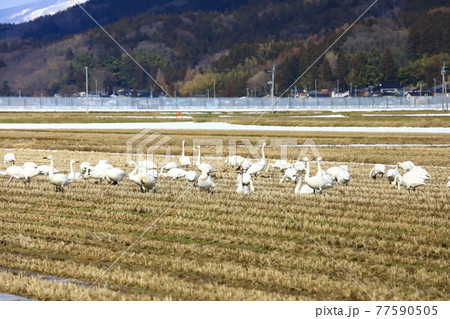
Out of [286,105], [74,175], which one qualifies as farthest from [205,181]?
[286,105]

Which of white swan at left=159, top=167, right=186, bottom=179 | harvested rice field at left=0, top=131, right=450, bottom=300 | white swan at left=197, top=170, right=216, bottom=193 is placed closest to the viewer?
harvested rice field at left=0, top=131, right=450, bottom=300

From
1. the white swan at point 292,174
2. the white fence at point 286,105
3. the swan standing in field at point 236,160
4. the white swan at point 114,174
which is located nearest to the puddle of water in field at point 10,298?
the white swan at point 114,174

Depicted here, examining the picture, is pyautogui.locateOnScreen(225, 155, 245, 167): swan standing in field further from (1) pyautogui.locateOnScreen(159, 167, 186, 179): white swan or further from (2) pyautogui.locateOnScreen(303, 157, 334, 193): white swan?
(2) pyautogui.locateOnScreen(303, 157, 334, 193): white swan

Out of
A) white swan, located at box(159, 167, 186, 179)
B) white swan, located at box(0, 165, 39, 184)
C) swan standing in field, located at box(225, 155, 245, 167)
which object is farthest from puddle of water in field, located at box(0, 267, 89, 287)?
swan standing in field, located at box(225, 155, 245, 167)

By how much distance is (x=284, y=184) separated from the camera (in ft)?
72.0

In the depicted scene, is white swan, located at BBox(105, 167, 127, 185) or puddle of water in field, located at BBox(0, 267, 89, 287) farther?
white swan, located at BBox(105, 167, 127, 185)

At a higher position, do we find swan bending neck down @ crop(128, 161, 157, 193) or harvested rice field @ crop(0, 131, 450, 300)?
swan bending neck down @ crop(128, 161, 157, 193)

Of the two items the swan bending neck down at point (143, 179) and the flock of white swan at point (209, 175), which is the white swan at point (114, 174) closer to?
the flock of white swan at point (209, 175)

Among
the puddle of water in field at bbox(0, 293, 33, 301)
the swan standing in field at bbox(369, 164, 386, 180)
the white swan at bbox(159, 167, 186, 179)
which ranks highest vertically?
the white swan at bbox(159, 167, 186, 179)

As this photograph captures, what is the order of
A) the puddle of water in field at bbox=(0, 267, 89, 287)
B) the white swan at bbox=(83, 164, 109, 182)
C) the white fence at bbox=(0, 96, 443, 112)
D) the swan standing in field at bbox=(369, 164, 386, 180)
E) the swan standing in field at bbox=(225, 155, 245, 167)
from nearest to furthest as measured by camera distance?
1. the puddle of water in field at bbox=(0, 267, 89, 287)
2. the white swan at bbox=(83, 164, 109, 182)
3. the swan standing in field at bbox=(369, 164, 386, 180)
4. the swan standing in field at bbox=(225, 155, 245, 167)
5. the white fence at bbox=(0, 96, 443, 112)

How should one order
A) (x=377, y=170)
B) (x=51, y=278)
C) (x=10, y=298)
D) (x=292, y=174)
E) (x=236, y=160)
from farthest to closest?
(x=236, y=160) < (x=377, y=170) < (x=292, y=174) < (x=51, y=278) < (x=10, y=298)

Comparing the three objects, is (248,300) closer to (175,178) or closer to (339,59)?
(175,178)

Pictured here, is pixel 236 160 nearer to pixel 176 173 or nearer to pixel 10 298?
pixel 176 173

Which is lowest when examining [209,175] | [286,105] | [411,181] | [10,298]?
[10,298]
